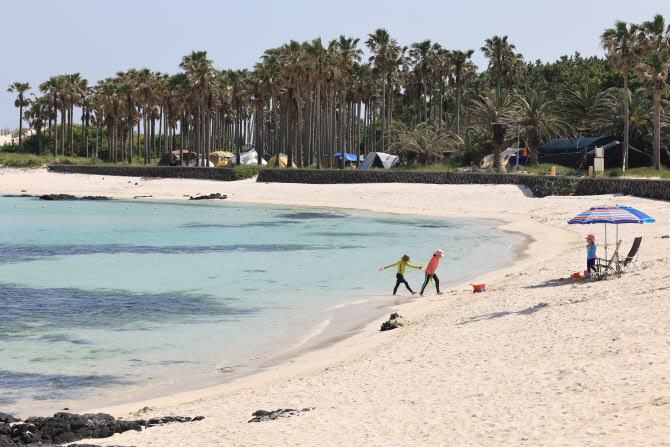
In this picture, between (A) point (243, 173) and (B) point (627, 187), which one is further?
(A) point (243, 173)

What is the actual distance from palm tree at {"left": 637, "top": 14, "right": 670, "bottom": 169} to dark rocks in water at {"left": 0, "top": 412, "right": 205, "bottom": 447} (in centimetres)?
4897

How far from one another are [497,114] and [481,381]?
5546 cm

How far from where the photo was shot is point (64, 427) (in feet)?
29.7

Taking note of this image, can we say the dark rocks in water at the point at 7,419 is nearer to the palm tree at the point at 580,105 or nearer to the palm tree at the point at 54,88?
the palm tree at the point at 580,105

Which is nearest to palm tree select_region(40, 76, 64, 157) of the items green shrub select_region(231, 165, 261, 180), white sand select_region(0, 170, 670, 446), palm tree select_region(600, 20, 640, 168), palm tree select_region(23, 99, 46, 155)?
palm tree select_region(23, 99, 46, 155)

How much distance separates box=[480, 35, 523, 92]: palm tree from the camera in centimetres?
8394

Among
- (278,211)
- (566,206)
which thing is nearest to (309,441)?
(566,206)

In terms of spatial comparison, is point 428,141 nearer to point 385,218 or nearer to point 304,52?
point 304,52

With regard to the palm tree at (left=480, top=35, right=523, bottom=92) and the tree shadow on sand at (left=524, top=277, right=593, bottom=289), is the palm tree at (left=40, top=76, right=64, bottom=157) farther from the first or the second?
the tree shadow on sand at (left=524, top=277, right=593, bottom=289)

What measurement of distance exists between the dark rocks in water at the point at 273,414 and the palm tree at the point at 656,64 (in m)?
47.8

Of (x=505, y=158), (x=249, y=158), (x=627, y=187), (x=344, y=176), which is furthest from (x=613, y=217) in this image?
(x=249, y=158)

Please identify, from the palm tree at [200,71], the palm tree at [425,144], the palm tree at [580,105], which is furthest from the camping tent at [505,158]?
the palm tree at [200,71]

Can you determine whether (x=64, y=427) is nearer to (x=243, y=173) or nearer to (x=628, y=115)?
(x=628, y=115)

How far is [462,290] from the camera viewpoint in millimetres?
20078
